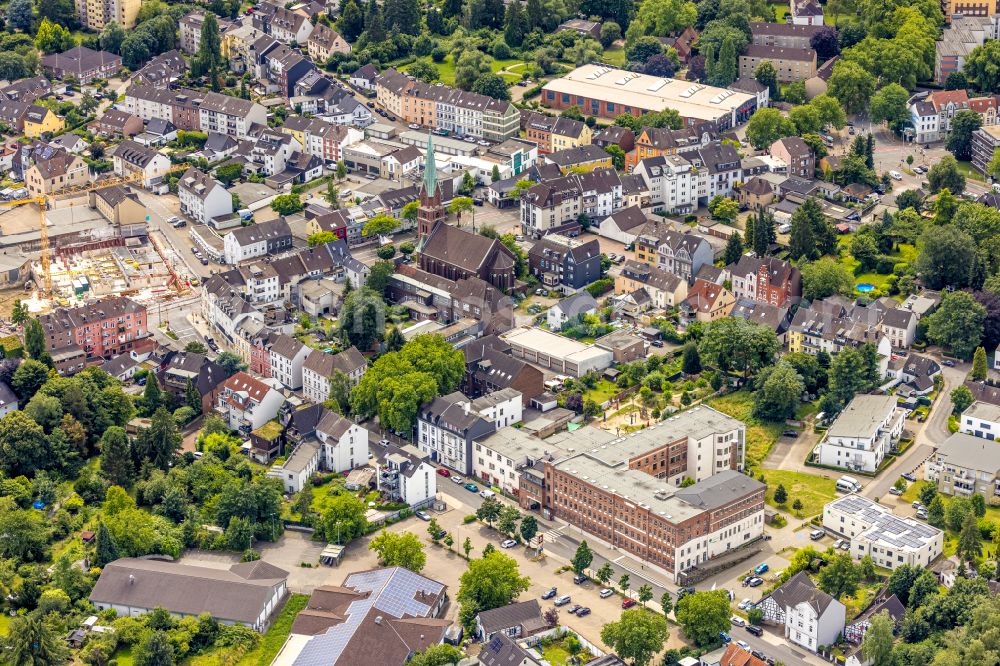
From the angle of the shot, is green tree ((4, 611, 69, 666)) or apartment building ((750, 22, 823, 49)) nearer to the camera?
green tree ((4, 611, 69, 666))

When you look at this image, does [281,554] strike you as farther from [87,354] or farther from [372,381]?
[87,354]

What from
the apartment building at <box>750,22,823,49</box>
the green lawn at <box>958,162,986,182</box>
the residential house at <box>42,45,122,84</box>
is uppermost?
the apartment building at <box>750,22,823,49</box>

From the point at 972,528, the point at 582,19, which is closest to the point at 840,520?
the point at 972,528

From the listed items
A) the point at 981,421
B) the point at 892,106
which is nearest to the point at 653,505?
the point at 981,421

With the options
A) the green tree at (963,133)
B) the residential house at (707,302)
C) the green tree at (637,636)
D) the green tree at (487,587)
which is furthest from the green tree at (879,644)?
the green tree at (963,133)

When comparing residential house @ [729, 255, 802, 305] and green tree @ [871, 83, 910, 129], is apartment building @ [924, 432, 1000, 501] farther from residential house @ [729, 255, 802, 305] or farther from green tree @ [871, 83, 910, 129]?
green tree @ [871, 83, 910, 129]

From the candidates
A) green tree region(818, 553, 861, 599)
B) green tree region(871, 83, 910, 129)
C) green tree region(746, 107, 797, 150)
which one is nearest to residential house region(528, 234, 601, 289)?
green tree region(746, 107, 797, 150)
